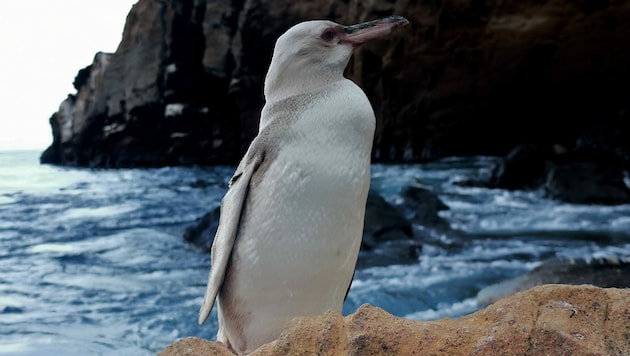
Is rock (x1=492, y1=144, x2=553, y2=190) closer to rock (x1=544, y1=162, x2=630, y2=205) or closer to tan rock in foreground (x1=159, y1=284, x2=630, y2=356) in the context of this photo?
rock (x1=544, y1=162, x2=630, y2=205)

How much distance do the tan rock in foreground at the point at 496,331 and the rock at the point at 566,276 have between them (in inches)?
98.8

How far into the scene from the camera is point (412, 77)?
1202 cm

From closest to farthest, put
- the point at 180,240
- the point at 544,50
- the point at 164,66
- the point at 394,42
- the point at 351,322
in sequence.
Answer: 1. the point at 351,322
2. the point at 180,240
3. the point at 544,50
4. the point at 394,42
5. the point at 164,66

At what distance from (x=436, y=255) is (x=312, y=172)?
3209 millimetres

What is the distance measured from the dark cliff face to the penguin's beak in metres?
7.54

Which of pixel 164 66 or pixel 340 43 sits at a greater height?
pixel 340 43

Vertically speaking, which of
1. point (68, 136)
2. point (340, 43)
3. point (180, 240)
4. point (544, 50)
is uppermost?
point (340, 43)

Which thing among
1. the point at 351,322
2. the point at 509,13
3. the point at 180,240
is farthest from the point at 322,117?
the point at 509,13

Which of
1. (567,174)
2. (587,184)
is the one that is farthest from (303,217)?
(567,174)

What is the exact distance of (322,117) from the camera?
1336mm

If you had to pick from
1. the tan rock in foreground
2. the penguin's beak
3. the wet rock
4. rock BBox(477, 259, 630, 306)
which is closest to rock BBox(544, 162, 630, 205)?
the wet rock

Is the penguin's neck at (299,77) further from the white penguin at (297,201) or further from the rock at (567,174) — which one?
the rock at (567,174)

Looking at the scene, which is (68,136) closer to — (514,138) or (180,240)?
(514,138)

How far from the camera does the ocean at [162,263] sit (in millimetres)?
3258
